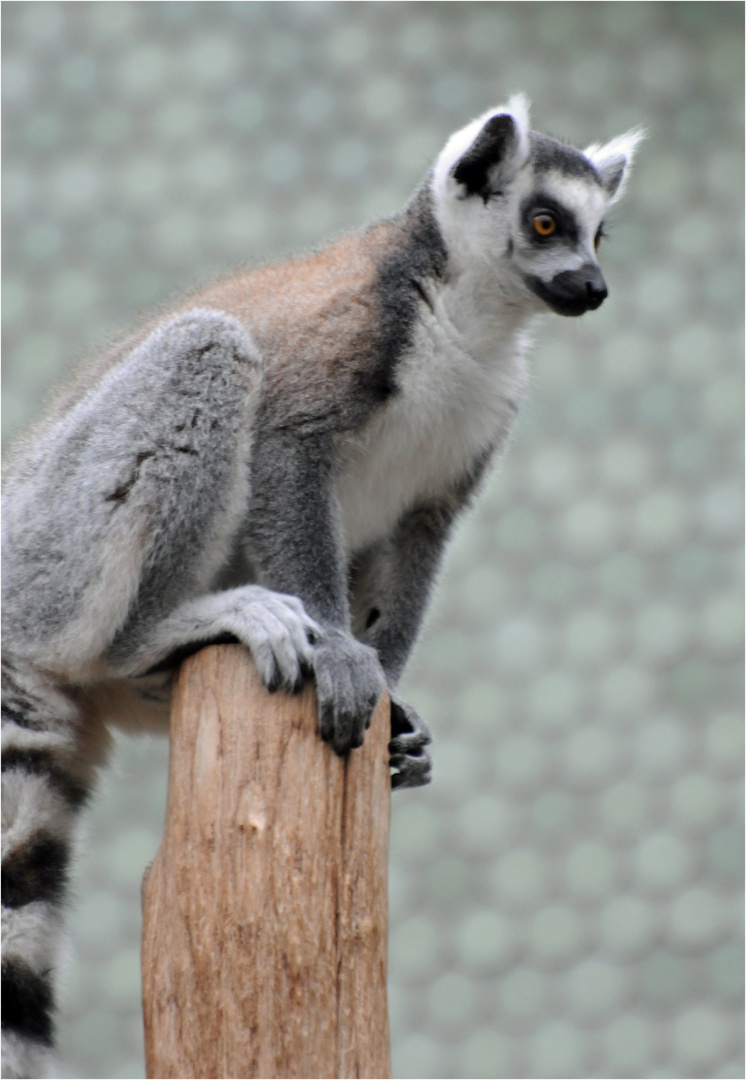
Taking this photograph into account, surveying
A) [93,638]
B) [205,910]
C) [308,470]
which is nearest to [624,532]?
[308,470]

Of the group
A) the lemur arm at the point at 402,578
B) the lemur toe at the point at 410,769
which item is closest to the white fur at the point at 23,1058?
the lemur toe at the point at 410,769

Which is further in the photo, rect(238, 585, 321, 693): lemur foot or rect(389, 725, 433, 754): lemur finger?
rect(389, 725, 433, 754): lemur finger

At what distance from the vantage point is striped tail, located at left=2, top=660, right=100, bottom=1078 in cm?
174

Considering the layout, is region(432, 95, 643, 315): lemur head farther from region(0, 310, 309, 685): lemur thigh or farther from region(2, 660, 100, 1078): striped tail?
region(2, 660, 100, 1078): striped tail

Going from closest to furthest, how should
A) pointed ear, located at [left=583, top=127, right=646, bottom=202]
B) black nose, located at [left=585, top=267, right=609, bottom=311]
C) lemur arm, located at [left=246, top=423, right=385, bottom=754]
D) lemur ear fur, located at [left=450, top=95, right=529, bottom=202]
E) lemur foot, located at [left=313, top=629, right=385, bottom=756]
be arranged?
lemur foot, located at [left=313, top=629, right=385, bottom=756]
lemur arm, located at [left=246, top=423, right=385, bottom=754]
black nose, located at [left=585, top=267, right=609, bottom=311]
lemur ear fur, located at [left=450, top=95, right=529, bottom=202]
pointed ear, located at [left=583, top=127, right=646, bottom=202]

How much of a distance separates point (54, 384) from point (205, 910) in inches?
52.2

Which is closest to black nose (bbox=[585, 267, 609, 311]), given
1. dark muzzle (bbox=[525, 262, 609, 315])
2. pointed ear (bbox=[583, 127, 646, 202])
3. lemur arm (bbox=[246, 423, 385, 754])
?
dark muzzle (bbox=[525, 262, 609, 315])

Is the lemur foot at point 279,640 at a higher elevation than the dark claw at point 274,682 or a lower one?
higher

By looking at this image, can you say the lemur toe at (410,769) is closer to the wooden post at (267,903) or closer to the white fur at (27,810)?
the wooden post at (267,903)

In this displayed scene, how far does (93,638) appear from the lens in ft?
6.35

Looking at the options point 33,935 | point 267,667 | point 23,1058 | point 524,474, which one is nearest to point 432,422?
point 267,667

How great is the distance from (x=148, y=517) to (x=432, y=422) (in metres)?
0.56

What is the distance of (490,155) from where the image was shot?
7.34 feet

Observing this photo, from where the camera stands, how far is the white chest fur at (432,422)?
2.10 metres
